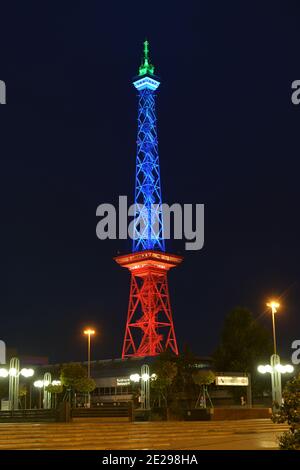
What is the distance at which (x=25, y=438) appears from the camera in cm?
2691

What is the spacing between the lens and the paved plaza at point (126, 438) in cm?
2622

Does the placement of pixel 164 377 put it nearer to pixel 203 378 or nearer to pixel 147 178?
pixel 203 378

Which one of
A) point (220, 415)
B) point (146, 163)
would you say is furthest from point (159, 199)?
point (220, 415)

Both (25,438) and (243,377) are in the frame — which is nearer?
(25,438)

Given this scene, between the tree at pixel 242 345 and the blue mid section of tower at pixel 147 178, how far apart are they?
32.3m

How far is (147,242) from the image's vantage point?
10988 cm

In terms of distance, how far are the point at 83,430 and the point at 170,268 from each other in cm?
8222

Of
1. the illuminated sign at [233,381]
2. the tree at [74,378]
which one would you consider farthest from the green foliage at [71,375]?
the illuminated sign at [233,381]

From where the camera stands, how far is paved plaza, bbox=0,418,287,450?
26.2 m

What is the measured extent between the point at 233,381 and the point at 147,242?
4896cm

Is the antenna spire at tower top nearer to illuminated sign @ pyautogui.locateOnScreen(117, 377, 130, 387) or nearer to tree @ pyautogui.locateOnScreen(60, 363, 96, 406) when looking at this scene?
illuminated sign @ pyautogui.locateOnScreen(117, 377, 130, 387)

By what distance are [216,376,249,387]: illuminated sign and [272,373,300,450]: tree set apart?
4072 cm

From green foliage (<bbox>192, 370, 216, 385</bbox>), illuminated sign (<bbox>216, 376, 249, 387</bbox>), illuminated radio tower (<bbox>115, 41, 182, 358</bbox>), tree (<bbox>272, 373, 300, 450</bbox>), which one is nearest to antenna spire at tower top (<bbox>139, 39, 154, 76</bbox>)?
illuminated radio tower (<bbox>115, 41, 182, 358</bbox>)
